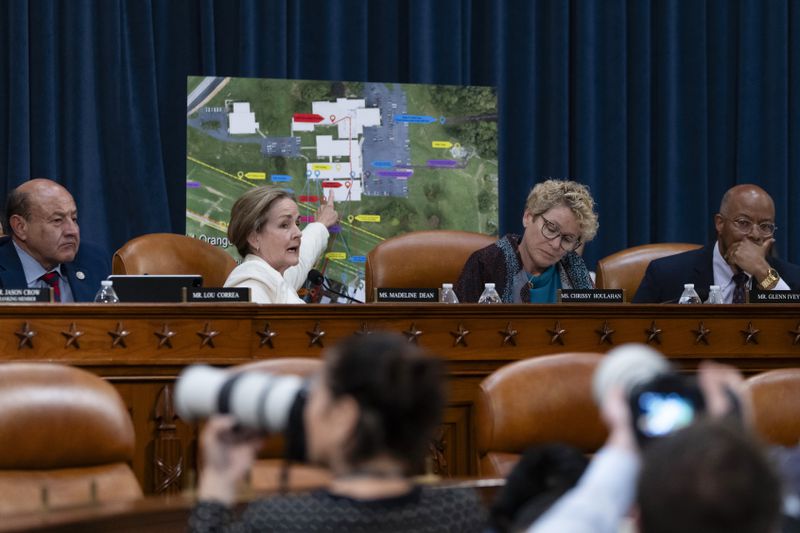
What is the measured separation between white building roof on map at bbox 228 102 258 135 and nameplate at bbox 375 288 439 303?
7.31 feet

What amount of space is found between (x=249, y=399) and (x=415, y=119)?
4842mm

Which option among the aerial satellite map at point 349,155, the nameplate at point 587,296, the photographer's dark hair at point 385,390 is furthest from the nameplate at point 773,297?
the photographer's dark hair at point 385,390

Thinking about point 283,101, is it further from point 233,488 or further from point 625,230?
point 233,488

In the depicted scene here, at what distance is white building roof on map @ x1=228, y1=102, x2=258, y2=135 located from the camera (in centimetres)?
590

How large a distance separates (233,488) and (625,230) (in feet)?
18.5

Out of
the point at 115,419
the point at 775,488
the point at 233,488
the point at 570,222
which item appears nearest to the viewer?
the point at 775,488

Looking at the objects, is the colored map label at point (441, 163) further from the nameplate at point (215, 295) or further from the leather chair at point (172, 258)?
the nameplate at point (215, 295)

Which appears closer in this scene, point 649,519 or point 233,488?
point 649,519

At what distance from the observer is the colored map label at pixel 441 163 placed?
6.16 m

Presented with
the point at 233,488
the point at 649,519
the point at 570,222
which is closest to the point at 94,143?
the point at 570,222

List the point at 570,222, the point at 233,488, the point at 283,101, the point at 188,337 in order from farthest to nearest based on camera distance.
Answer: the point at 283,101, the point at 570,222, the point at 188,337, the point at 233,488

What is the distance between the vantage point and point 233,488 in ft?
4.95

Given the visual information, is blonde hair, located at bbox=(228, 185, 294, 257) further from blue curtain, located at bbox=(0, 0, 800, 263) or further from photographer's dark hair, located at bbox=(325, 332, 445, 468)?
photographer's dark hair, located at bbox=(325, 332, 445, 468)

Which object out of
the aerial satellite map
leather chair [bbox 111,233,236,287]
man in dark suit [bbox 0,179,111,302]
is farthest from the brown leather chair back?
the aerial satellite map
